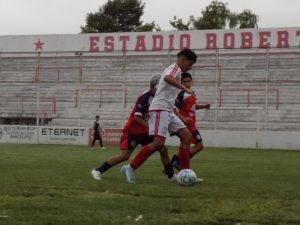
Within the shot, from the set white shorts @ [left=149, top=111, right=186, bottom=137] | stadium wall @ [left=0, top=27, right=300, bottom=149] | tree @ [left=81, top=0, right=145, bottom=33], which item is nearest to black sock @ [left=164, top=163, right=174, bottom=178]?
white shorts @ [left=149, top=111, right=186, bottom=137]

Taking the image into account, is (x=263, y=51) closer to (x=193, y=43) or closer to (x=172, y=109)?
(x=193, y=43)

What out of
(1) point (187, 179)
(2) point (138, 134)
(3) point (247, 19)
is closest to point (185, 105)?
(2) point (138, 134)

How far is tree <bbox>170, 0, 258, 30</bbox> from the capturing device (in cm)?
6450

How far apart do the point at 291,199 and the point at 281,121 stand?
29.4m

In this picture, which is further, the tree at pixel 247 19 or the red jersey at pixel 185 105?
the tree at pixel 247 19

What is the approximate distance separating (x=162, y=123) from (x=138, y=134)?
3.42ft

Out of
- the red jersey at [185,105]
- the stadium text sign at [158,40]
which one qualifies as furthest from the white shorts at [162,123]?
the stadium text sign at [158,40]

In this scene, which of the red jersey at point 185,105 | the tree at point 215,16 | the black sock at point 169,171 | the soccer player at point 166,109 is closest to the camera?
the soccer player at point 166,109

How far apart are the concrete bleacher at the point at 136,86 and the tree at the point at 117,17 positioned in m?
44.7

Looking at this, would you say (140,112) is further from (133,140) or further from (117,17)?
(117,17)

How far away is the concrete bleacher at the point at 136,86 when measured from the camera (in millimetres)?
36656

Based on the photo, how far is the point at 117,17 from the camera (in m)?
92.4

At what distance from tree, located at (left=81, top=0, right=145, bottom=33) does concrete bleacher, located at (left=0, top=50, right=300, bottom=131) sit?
147 ft

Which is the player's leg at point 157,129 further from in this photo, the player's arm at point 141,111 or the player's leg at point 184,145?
the player's arm at point 141,111
